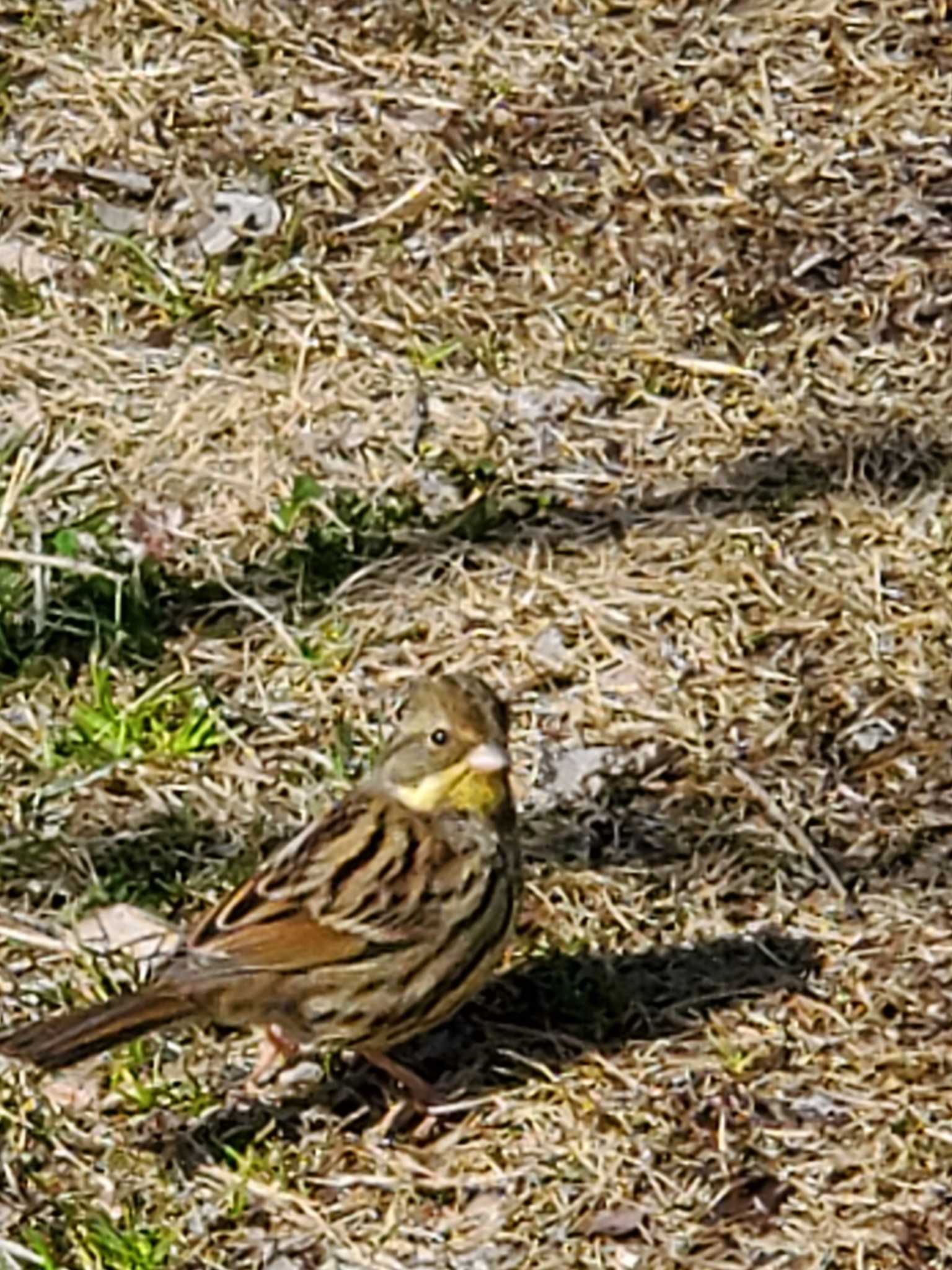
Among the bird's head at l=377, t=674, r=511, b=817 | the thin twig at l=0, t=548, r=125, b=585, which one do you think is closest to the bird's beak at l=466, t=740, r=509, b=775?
the bird's head at l=377, t=674, r=511, b=817

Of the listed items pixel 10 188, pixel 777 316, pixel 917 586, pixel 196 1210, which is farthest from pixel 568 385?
pixel 196 1210

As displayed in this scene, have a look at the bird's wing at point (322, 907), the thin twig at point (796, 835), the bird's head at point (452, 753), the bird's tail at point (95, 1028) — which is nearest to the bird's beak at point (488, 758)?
the bird's head at point (452, 753)

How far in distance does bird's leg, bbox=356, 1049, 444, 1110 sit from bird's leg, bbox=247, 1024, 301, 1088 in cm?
12

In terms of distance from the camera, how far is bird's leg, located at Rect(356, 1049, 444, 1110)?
17.7 feet

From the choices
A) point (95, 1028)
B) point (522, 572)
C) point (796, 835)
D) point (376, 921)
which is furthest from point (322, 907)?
point (522, 572)

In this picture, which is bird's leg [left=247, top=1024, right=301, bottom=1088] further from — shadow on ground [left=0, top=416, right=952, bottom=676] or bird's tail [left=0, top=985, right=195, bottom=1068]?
shadow on ground [left=0, top=416, right=952, bottom=676]

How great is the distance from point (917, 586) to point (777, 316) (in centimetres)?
101

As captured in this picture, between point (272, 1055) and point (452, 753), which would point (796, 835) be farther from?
point (272, 1055)

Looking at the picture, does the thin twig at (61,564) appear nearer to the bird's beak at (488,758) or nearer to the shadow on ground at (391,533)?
the shadow on ground at (391,533)

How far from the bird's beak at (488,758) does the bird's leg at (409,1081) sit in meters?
0.51

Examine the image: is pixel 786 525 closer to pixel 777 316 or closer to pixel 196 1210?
pixel 777 316

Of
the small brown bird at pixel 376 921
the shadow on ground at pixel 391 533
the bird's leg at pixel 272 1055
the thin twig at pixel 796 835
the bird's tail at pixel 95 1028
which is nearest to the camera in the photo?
the bird's tail at pixel 95 1028

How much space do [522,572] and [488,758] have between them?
1.28m

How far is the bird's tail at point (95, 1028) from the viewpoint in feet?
16.6
